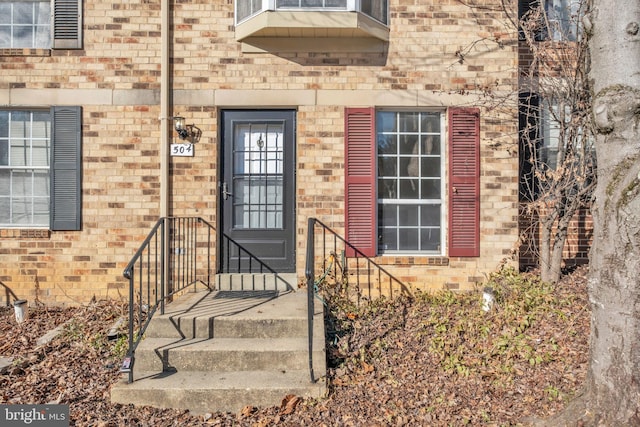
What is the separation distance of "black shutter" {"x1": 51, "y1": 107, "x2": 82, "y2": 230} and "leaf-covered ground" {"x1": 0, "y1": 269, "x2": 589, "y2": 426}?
1146mm

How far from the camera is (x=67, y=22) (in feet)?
17.7

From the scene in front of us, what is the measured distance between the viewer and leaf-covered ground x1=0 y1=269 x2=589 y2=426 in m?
3.40

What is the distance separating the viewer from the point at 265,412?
348cm

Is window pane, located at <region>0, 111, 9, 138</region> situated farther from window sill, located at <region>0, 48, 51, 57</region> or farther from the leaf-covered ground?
the leaf-covered ground

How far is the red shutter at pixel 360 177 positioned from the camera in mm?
5402

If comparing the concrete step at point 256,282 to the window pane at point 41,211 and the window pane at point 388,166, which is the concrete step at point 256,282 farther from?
the window pane at point 41,211

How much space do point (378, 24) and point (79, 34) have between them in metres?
3.66

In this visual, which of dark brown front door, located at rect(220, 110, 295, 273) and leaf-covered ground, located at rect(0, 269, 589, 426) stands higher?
dark brown front door, located at rect(220, 110, 295, 273)

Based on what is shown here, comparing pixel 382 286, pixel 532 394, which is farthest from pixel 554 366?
pixel 382 286

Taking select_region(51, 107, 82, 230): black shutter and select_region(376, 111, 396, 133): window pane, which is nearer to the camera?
select_region(51, 107, 82, 230): black shutter

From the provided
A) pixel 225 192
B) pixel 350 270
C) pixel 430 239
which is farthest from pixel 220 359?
pixel 430 239

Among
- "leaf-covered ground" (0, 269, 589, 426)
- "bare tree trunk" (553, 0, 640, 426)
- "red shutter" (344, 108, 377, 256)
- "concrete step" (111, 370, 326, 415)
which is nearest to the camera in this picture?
"bare tree trunk" (553, 0, 640, 426)

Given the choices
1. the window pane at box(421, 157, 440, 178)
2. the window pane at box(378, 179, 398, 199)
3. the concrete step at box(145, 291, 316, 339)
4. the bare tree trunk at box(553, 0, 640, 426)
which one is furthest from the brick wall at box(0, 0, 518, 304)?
the bare tree trunk at box(553, 0, 640, 426)

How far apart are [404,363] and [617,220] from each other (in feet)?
6.94
